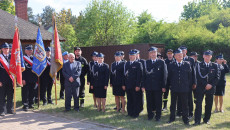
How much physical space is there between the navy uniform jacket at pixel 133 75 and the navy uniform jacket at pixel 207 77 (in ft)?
5.82

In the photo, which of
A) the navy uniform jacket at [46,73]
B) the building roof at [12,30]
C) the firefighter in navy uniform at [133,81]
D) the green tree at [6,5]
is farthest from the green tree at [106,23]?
the firefighter in navy uniform at [133,81]

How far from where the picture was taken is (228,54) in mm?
26062

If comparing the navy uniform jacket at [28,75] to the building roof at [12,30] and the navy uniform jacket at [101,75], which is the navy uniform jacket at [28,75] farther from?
the building roof at [12,30]

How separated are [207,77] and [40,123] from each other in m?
5.08

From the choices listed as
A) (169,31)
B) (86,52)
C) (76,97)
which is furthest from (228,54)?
(76,97)

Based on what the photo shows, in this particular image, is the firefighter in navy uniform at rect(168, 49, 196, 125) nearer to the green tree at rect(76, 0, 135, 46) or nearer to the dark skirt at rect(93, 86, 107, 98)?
the dark skirt at rect(93, 86, 107, 98)

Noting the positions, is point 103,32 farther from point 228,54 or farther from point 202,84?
point 202,84

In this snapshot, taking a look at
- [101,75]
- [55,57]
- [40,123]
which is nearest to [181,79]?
[101,75]

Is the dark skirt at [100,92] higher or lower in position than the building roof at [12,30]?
lower

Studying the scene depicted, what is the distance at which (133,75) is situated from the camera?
785 cm

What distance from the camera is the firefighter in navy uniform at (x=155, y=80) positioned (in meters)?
7.32

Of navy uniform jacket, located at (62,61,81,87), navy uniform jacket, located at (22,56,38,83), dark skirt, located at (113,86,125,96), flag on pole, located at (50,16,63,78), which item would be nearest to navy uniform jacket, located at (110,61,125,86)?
dark skirt, located at (113,86,125,96)

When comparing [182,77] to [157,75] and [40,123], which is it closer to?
[157,75]

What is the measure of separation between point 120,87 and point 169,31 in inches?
976
